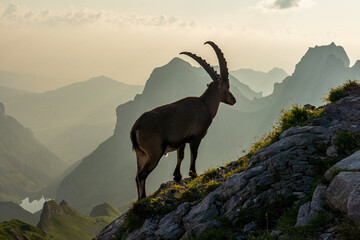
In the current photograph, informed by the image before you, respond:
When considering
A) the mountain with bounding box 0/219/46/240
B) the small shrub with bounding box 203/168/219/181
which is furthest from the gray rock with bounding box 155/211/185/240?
the mountain with bounding box 0/219/46/240

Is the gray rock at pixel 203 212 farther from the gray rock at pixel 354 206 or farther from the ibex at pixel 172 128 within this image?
the gray rock at pixel 354 206

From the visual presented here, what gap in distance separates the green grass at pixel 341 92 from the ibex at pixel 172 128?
527cm

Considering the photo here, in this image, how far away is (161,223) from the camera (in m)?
12.4

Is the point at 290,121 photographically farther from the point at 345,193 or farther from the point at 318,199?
the point at 345,193

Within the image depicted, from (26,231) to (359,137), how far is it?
18649cm

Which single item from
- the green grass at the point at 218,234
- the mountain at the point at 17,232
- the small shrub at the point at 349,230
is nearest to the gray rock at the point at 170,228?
the green grass at the point at 218,234

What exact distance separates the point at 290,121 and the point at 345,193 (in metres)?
7.16

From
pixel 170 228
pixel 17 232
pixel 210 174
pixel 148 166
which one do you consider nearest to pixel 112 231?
pixel 148 166

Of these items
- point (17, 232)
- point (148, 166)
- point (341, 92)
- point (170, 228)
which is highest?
point (17, 232)

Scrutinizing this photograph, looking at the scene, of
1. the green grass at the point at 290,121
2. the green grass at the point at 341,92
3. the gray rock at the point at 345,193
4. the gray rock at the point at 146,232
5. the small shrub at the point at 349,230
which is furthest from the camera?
the green grass at the point at 341,92

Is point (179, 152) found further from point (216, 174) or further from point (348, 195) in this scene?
point (348, 195)

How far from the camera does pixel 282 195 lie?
992cm

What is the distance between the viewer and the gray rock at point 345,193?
7242 mm

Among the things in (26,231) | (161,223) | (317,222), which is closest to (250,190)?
(317,222)
